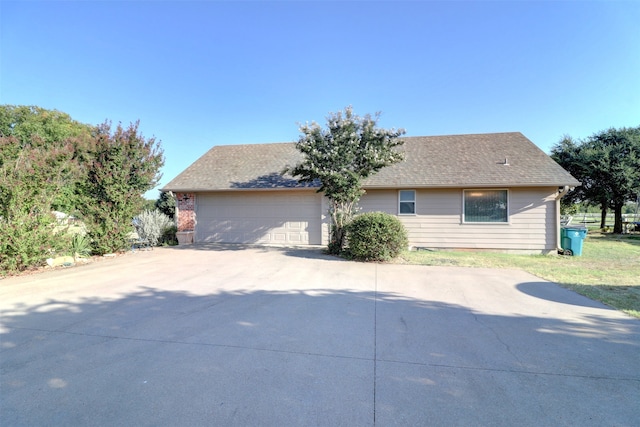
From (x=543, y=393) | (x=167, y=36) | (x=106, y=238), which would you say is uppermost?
(x=167, y=36)

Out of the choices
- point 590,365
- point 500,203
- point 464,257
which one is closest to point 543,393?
point 590,365

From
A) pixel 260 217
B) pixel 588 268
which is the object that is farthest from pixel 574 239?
pixel 260 217

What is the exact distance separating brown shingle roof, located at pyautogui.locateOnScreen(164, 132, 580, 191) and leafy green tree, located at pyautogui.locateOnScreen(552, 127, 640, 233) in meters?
8.72

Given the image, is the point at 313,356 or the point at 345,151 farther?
the point at 345,151

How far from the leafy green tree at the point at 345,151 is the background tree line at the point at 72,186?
5.34 m

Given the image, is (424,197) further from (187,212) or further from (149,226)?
(149,226)

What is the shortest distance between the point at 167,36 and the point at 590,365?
45.2 feet

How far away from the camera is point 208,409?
2197mm

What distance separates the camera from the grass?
5340 millimetres

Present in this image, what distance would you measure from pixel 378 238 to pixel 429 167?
17.7 feet

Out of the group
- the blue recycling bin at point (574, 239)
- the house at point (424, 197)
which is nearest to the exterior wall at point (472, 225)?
the house at point (424, 197)

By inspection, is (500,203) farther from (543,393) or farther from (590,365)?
(543,393)

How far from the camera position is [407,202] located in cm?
1205

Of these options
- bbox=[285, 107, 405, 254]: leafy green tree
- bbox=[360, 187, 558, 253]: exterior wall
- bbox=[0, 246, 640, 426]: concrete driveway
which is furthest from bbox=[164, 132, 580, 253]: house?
bbox=[0, 246, 640, 426]: concrete driveway
